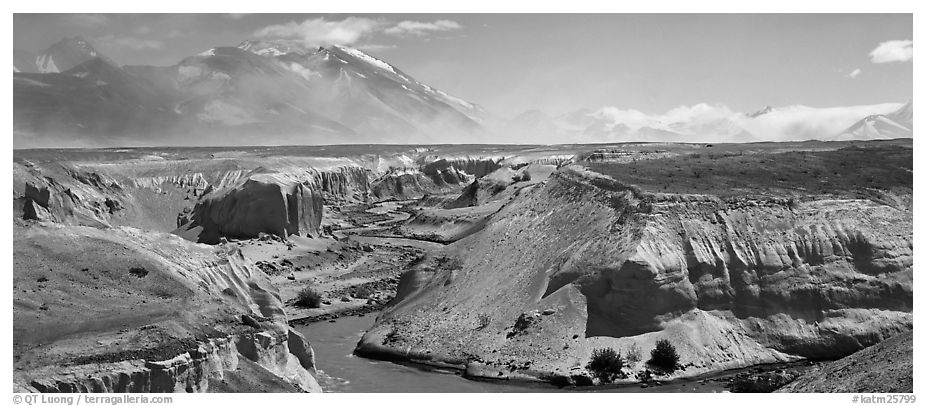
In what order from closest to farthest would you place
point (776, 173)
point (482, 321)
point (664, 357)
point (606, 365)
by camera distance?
point (606, 365) → point (664, 357) → point (482, 321) → point (776, 173)

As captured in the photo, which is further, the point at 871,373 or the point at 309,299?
the point at 309,299

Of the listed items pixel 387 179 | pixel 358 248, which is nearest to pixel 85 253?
pixel 358 248

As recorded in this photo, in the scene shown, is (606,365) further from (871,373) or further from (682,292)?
(871,373)

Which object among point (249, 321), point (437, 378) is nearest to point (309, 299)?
point (437, 378)

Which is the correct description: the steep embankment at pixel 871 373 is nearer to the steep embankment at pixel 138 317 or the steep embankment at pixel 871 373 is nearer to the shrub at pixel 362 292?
the steep embankment at pixel 138 317

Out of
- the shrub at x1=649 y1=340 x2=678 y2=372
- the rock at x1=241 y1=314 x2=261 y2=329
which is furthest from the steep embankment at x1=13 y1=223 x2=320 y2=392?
the shrub at x1=649 y1=340 x2=678 y2=372
